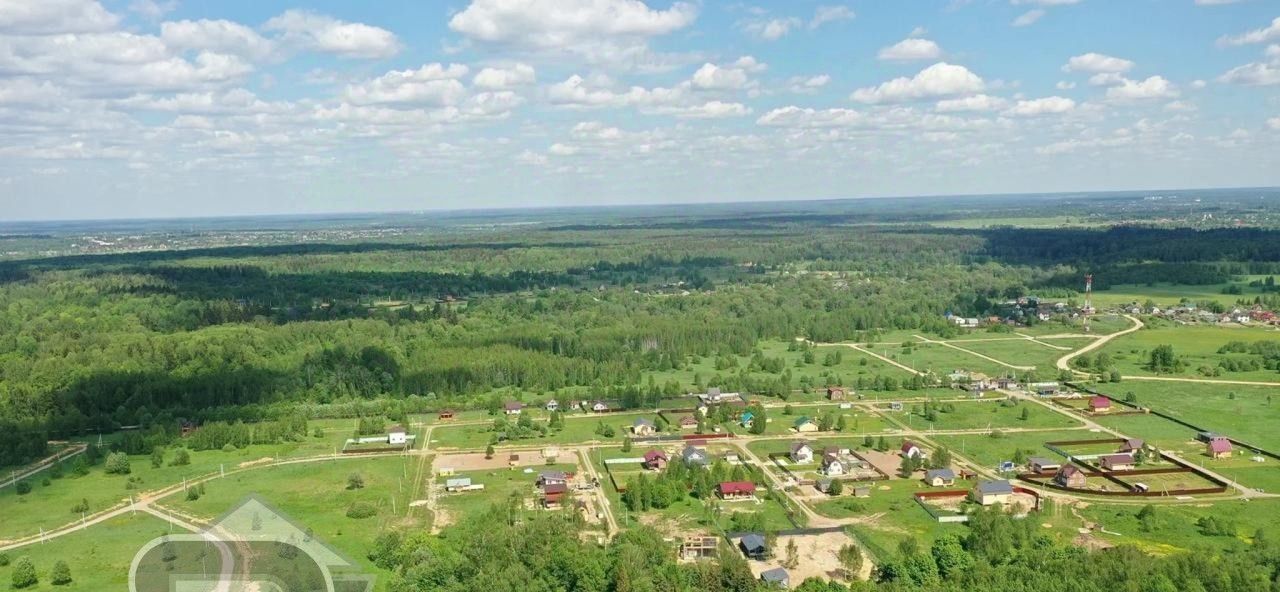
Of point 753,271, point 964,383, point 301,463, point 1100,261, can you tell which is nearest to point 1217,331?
point 964,383

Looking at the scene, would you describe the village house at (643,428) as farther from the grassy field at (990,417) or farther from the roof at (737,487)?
the grassy field at (990,417)

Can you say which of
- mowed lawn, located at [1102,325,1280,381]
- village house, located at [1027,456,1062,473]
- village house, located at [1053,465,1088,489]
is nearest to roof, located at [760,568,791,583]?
village house, located at [1053,465,1088,489]

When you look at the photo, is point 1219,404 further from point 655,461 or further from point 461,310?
point 461,310

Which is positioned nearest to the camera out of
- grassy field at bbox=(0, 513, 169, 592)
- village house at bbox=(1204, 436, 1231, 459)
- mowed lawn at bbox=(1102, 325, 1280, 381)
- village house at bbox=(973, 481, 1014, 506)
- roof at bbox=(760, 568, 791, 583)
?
roof at bbox=(760, 568, 791, 583)

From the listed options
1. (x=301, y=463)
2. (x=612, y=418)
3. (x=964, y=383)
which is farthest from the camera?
(x=964, y=383)

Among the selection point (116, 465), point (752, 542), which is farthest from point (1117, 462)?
point (116, 465)

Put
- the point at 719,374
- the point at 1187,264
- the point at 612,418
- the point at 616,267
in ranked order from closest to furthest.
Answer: the point at 612,418, the point at 719,374, the point at 1187,264, the point at 616,267

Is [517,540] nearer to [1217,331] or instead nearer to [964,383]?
[964,383]

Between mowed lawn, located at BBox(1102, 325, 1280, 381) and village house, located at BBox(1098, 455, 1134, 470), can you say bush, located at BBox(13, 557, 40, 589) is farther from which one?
mowed lawn, located at BBox(1102, 325, 1280, 381)
